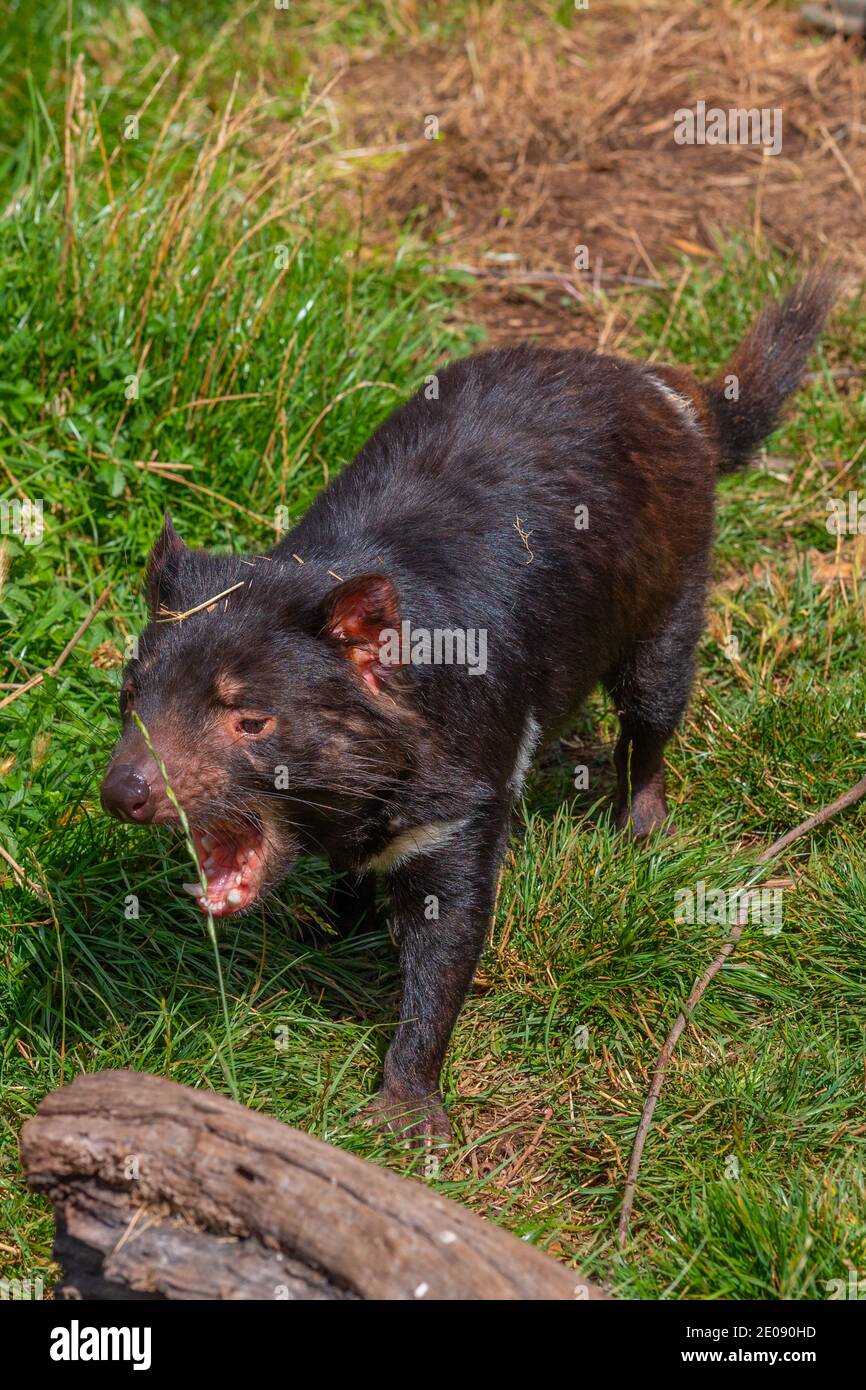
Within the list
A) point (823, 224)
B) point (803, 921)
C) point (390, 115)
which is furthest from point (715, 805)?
point (390, 115)

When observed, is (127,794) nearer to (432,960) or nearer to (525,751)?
(432,960)

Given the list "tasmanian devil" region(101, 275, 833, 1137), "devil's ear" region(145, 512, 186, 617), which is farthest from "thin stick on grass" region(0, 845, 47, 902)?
"devil's ear" region(145, 512, 186, 617)

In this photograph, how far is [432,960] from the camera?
3293 mm

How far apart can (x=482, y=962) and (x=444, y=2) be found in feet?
18.3

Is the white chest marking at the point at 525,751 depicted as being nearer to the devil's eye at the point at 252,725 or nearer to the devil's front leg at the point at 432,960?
the devil's front leg at the point at 432,960

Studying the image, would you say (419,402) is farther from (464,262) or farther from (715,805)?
(464,262)

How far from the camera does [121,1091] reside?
2418 mm

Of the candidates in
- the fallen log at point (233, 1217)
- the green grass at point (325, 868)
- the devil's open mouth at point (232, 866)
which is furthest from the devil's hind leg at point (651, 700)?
the fallen log at point (233, 1217)

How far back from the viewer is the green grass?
10.4 feet

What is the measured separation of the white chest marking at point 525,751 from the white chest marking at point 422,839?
273mm

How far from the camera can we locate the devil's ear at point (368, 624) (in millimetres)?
2916

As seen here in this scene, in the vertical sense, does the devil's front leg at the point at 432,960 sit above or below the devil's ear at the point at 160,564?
below

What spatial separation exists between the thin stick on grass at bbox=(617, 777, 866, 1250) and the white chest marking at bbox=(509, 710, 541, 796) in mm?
604

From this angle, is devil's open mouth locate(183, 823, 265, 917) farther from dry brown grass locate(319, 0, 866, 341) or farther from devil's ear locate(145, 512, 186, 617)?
dry brown grass locate(319, 0, 866, 341)
